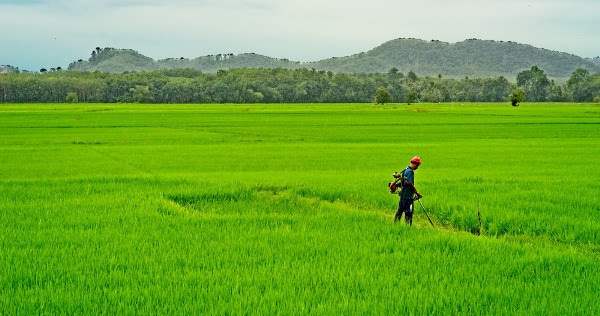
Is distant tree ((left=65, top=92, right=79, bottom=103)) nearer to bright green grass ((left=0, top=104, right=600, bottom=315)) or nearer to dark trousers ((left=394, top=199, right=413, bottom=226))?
bright green grass ((left=0, top=104, right=600, bottom=315))

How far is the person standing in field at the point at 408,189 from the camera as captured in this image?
7.81 m

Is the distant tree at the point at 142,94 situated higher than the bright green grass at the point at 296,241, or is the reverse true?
the distant tree at the point at 142,94

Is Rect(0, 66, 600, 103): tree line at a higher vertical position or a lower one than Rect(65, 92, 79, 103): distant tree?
higher

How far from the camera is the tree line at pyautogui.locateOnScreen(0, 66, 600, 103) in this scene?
384 ft

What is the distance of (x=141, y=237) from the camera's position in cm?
781

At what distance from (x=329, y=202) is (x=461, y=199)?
105 inches

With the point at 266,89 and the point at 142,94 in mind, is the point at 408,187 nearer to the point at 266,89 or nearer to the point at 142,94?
the point at 142,94

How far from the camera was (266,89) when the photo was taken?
123938mm

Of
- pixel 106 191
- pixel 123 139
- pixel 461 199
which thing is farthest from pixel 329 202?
pixel 123 139

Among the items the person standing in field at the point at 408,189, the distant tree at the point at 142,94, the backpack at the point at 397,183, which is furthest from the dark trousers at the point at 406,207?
the distant tree at the point at 142,94

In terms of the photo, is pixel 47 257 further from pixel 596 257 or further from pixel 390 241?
pixel 596 257

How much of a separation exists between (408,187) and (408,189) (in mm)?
64

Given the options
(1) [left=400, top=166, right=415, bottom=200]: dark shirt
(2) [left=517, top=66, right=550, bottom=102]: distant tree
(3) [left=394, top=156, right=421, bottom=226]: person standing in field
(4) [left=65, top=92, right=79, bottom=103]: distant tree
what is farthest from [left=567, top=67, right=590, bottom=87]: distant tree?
(1) [left=400, top=166, right=415, bottom=200]: dark shirt

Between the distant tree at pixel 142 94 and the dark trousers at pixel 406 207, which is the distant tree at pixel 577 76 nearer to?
the distant tree at pixel 142 94
